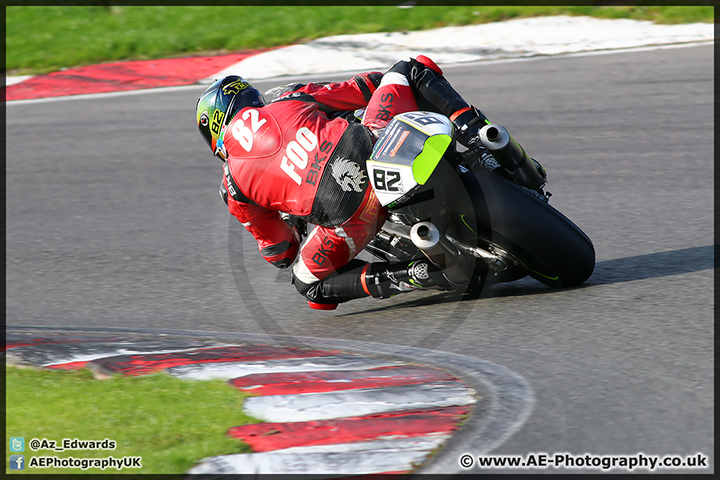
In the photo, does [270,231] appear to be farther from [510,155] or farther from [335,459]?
[335,459]

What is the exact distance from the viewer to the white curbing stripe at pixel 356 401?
9.98 ft

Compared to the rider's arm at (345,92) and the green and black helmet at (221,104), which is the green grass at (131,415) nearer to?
the green and black helmet at (221,104)

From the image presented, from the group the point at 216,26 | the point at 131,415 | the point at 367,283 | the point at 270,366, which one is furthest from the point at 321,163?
the point at 216,26

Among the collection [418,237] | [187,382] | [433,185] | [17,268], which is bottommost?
[17,268]

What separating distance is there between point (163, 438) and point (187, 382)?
0.53 meters

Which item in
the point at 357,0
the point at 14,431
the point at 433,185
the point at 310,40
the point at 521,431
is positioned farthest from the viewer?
the point at 357,0

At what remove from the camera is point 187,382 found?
133 inches

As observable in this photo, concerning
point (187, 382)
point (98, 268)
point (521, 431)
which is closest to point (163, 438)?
point (187, 382)

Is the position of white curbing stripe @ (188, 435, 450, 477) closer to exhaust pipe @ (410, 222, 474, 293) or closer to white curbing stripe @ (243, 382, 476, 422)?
white curbing stripe @ (243, 382, 476, 422)

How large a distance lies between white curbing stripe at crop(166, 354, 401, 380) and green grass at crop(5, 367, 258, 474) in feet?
0.30

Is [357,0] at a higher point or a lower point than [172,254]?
higher

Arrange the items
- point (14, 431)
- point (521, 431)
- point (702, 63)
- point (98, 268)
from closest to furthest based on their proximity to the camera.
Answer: point (521, 431), point (14, 431), point (98, 268), point (702, 63)

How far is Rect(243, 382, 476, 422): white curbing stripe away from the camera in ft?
9.98

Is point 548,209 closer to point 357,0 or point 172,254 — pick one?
point 172,254
